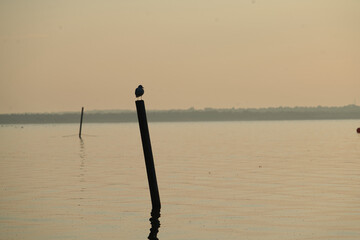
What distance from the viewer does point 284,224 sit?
20141 mm

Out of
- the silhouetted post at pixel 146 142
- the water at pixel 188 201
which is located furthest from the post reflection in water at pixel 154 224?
the silhouetted post at pixel 146 142

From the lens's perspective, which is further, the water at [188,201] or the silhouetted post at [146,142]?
the silhouetted post at [146,142]

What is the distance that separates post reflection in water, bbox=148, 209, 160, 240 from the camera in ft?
61.2

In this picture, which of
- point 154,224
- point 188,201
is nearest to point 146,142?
point 154,224

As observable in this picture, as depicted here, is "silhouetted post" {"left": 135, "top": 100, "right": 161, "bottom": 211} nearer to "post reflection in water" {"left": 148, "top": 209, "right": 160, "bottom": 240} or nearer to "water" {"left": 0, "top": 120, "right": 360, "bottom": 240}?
"post reflection in water" {"left": 148, "top": 209, "right": 160, "bottom": 240}

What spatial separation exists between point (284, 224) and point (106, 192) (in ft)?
33.1

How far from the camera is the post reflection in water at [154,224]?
18.7 meters

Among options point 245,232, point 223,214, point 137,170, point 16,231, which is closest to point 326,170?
point 137,170

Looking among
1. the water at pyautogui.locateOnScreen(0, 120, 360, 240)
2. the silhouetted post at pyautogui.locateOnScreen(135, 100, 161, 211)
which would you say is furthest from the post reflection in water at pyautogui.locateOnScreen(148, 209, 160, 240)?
the silhouetted post at pyautogui.locateOnScreen(135, 100, 161, 211)

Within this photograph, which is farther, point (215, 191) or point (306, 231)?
point (215, 191)

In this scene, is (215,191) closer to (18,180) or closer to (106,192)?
(106,192)

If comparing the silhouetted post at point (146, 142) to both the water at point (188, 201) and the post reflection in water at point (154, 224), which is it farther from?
the water at point (188, 201)

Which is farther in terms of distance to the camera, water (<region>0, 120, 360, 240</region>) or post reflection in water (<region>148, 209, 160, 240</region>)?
water (<region>0, 120, 360, 240</region>)

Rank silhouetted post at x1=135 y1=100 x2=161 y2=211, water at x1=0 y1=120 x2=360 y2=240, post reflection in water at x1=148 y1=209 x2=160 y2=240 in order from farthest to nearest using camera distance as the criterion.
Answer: silhouetted post at x1=135 y1=100 x2=161 y2=211 → water at x1=0 y1=120 x2=360 y2=240 → post reflection in water at x1=148 y1=209 x2=160 y2=240
